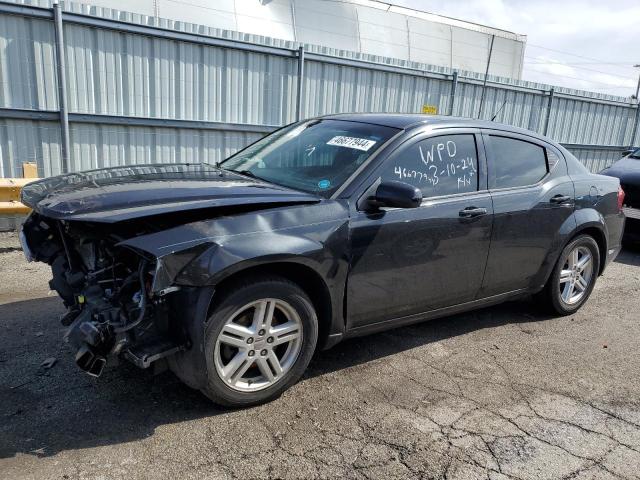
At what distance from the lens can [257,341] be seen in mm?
3199

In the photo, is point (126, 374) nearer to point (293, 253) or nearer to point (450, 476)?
point (293, 253)

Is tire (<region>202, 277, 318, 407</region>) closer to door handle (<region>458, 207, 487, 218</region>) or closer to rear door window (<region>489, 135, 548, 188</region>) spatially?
door handle (<region>458, 207, 487, 218</region>)

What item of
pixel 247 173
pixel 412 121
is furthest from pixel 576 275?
pixel 247 173

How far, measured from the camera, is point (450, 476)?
2.79 meters

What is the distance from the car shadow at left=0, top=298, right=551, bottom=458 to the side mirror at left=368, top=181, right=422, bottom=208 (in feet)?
4.04

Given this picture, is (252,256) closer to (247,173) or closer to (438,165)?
(247,173)

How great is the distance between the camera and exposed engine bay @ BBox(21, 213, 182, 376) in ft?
9.45

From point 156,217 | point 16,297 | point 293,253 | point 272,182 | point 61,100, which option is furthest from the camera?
point 61,100

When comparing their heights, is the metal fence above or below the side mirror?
above

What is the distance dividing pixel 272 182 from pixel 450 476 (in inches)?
84.6

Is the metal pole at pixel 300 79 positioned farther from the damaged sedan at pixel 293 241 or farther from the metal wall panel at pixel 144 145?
the damaged sedan at pixel 293 241

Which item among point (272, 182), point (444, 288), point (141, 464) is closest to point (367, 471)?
point (141, 464)

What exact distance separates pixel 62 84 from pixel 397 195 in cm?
563

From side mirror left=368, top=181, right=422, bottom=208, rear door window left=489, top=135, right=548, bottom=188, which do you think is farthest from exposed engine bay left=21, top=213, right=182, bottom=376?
rear door window left=489, top=135, right=548, bottom=188
